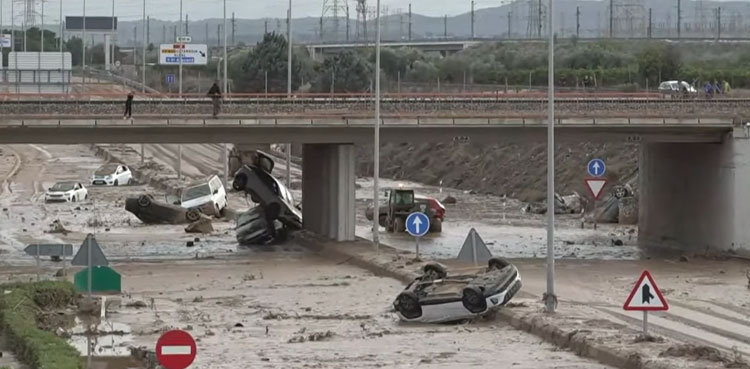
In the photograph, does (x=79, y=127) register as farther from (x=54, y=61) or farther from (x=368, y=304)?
(x=54, y=61)

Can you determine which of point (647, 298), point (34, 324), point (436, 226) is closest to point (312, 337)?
point (34, 324)

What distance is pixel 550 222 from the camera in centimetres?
3200

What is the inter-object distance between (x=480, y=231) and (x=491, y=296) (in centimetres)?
3472

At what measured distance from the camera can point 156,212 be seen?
6994cm

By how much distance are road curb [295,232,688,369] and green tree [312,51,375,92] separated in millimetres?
60596

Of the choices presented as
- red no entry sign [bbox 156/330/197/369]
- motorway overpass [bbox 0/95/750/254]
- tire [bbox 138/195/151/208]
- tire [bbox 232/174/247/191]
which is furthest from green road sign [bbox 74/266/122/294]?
tire [bbox 138/195/151/208]

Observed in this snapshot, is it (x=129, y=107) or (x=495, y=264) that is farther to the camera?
(x=129, y=107)

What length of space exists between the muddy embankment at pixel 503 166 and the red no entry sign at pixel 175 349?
6559 cm

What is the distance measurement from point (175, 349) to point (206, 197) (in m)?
55.3

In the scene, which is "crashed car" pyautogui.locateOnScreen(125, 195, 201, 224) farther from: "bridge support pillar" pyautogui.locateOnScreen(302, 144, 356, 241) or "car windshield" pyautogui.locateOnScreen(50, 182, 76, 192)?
"car windshield" pyautogui.locateOnScreen(50, 182, 76, 192)

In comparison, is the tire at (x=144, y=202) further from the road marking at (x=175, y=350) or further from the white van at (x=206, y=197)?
the road marking at (x=175, y=350)

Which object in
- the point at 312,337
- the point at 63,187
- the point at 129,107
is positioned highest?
the point at 129,107

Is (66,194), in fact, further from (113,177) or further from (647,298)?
(647,298)

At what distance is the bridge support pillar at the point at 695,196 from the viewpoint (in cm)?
5547
